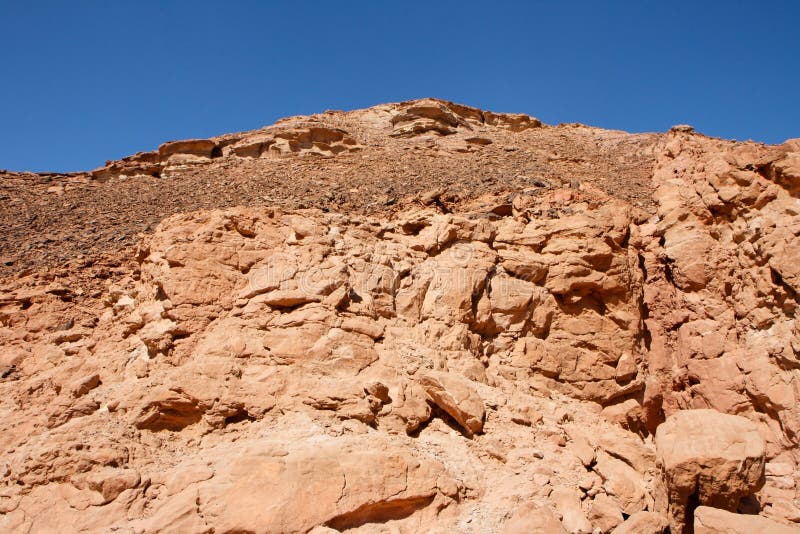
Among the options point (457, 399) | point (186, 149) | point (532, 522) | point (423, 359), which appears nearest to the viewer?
point (532, 522)

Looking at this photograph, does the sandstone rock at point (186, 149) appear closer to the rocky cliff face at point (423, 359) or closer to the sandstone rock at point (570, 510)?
the rocky cliff face at point (423, 359)

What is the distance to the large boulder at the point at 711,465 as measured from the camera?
269 inches

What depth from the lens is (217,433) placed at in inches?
304

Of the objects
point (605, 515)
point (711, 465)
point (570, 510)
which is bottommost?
point (605, 515)

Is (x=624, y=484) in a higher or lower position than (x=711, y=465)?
lower

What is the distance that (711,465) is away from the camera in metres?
6.86

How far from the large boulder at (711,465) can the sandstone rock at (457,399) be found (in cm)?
247

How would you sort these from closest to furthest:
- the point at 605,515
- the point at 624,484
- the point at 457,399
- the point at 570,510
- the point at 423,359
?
the point at 570,510 < the point at 605,515 < the point at 624,484 < the point at 457,399 < the point at 423,359

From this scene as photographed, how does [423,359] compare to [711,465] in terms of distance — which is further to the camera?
[423,359]

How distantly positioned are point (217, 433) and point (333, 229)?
4.46 m

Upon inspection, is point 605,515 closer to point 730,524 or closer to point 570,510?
point 570,510

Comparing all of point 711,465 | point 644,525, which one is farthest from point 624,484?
point 711,465

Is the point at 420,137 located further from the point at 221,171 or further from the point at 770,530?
the point at 770,530

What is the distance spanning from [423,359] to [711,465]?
162 inches
